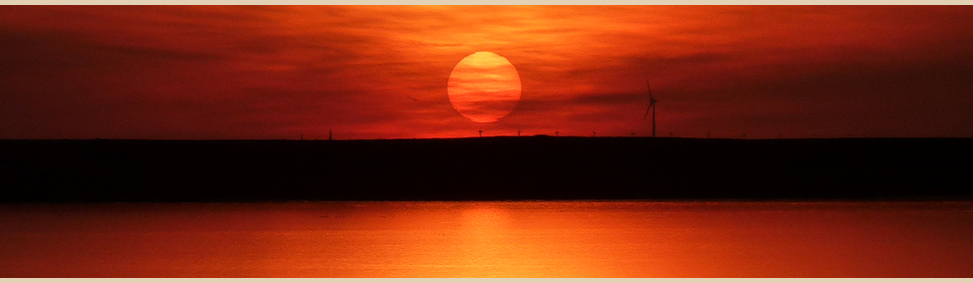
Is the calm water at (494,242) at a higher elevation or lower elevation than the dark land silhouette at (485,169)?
lower

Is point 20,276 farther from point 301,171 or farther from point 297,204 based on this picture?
point 301,171

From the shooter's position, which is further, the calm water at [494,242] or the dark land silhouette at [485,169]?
the dark land silhouette at [485,169]

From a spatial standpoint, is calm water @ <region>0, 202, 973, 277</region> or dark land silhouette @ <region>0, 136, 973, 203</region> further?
dark land silhouette @ <region>0, 136, 973, 203</region>

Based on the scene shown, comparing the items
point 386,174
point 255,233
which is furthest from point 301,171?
point 255,233

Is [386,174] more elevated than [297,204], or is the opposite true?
[386,174]

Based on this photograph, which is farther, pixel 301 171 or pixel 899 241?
pixel 301 171
